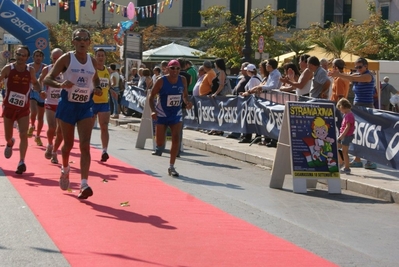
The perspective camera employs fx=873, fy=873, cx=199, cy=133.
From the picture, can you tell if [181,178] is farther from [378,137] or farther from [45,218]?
[45,218]

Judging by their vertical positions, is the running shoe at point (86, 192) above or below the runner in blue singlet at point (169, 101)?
below

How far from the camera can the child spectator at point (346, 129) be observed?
13250 mm

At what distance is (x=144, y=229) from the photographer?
845 centimetres

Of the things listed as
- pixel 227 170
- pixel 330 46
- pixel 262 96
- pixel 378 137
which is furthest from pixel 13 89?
pixel 330 46

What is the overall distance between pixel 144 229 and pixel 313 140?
4.21 metres

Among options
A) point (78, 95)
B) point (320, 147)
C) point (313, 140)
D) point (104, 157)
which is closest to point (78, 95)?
point (78, 95)

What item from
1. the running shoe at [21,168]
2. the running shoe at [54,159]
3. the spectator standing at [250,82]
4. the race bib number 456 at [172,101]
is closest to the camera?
the running shoe at [21,168]

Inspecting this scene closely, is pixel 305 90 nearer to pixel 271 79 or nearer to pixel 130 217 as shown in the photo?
pixel 271 79

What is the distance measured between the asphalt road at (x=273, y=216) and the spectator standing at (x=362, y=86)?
1.50 meters

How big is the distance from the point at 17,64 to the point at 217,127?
871cm

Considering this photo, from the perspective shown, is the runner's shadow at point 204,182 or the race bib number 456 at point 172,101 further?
the race bib number 456 at point 172,101

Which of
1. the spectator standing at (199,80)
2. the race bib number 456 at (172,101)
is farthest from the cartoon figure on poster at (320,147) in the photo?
the spectator standing at (199,80)

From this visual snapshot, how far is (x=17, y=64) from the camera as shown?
12.6m

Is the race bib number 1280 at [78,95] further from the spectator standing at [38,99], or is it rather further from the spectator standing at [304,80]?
the spectator standing at [38,99]
